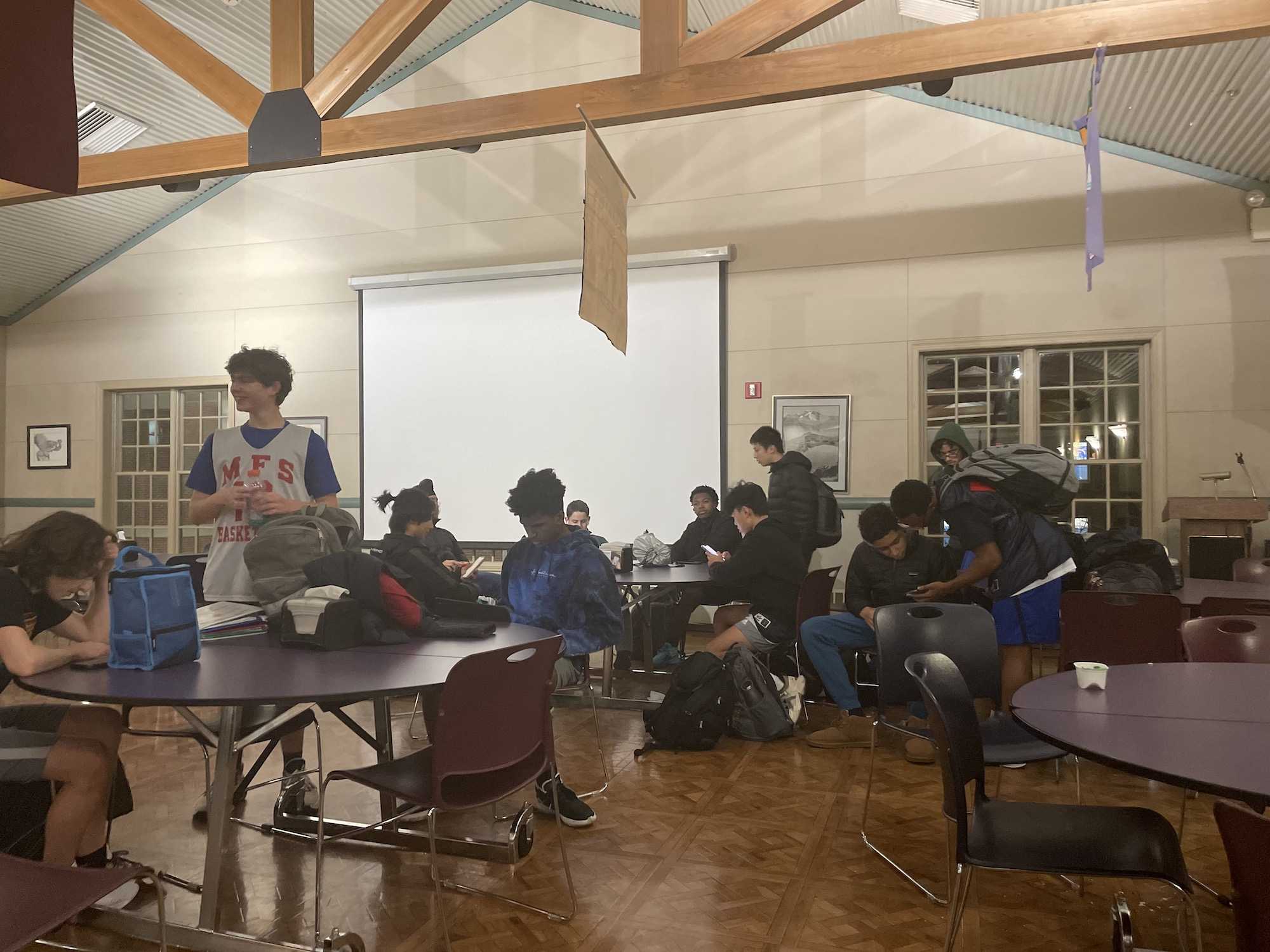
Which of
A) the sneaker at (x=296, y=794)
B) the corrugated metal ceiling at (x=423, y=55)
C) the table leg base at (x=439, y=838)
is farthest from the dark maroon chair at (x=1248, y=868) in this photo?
the corrugated metal ceiling at (x=423, y=55)

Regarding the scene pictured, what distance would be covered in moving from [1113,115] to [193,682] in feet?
21.3

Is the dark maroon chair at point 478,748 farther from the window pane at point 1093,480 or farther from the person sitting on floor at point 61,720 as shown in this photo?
the window pane at point 1093,480

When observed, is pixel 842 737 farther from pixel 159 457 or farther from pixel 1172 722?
pixel 159 457

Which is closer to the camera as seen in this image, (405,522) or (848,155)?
(405,522)

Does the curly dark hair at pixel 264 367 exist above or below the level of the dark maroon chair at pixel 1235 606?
above

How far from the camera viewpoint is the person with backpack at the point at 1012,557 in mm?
3799

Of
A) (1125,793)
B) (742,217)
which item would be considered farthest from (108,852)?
(742,217)

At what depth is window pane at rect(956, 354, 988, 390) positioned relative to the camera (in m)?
6.81

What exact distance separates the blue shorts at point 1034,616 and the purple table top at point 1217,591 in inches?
19.2

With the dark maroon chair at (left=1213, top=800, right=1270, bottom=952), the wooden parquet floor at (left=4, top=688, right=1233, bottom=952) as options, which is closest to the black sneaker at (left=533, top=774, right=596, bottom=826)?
the wooden parquet floor at (left=4, top=688, right=1233, bottom=952)

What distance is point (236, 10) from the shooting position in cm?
695

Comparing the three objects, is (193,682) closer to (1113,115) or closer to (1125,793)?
(1125,793)

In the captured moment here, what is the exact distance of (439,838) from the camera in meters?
2.96

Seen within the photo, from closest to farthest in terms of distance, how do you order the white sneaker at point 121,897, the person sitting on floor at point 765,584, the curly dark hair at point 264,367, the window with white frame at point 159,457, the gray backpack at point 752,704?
the white sneaker at point 121,897 < the curly dark hair at point 264,367 < the gray backpack at point 752,704 < the person sitting on floor at point 765,584 < the window with white frame at point 159,457
